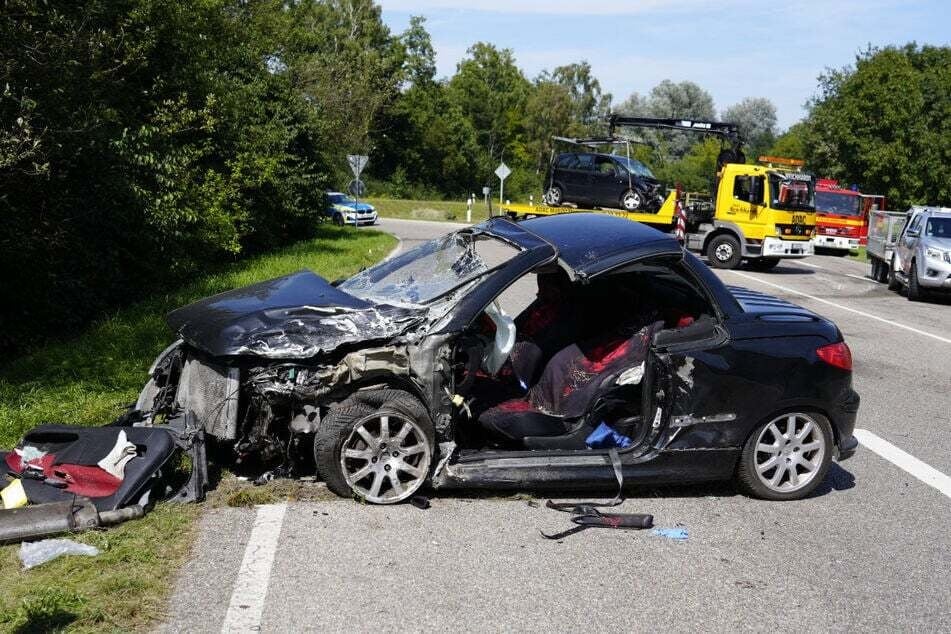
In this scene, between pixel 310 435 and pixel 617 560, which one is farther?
pixel 310 435

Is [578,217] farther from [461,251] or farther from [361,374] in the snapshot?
[361,374]

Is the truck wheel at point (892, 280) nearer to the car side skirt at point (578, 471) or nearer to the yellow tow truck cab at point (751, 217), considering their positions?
the yellow tow truck cab at point (751, 217)

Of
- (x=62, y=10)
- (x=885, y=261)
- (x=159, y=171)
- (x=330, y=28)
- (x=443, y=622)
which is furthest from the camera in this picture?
(x=330, y=28)

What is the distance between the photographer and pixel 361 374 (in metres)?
5.30

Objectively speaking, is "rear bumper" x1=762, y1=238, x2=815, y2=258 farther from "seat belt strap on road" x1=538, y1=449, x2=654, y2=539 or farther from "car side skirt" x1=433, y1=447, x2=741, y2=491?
"seat belt strap on road" x1=538, y1=449, x2=654, y2=539

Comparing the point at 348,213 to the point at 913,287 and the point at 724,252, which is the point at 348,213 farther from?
the point at 913,287

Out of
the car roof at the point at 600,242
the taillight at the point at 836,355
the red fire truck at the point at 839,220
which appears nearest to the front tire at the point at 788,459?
the taillight at the point at 836,355

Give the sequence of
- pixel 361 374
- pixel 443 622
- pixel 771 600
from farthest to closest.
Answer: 1. pixel 361 374
2. pixel 771 600
3. pixel 443 622

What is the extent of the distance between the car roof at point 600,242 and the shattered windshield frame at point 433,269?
1.03ft

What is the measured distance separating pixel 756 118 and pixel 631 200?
8616 cm

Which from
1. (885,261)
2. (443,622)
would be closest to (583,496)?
(443,622)

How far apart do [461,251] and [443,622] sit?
9.01 ft

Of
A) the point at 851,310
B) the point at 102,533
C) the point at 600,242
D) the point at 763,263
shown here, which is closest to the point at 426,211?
the point at 763,263

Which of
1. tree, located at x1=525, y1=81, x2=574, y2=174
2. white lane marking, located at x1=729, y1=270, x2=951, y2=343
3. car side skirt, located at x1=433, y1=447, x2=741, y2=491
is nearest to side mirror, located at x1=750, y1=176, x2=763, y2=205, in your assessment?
white lane marking, located at x1=729, y1=270, x2=951, y2=343
